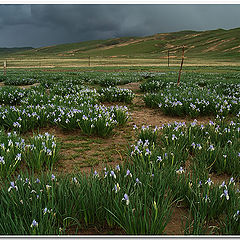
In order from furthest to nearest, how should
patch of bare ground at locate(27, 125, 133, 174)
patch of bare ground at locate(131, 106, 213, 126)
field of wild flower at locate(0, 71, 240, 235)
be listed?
1. patch of bare ground at locate(131, 106, 213, 126)
2. patch of bare ground at locate(27, 125, 133, 174)
3. field of wild flower at locate(0, 71, 240, 235)

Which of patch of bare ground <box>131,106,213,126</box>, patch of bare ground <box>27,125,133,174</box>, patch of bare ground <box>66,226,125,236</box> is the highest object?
patch of bare ground <box>131,106,213,126</box>

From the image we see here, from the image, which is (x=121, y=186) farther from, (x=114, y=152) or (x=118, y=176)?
(x=114, y=152)

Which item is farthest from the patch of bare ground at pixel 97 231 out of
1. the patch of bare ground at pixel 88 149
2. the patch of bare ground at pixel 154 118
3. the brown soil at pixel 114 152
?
the patch of bare ground at pixel 154 118

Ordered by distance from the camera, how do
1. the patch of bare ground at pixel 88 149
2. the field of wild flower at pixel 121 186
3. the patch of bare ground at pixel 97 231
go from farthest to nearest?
the patch of bare ground at pixel 88 149 < the patch of bare ground at pixel 97 231 < the field of wild flower at pixel 121 186

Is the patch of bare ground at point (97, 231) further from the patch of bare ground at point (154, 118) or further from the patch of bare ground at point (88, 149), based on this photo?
the patch of bare ground at point (154, 118)

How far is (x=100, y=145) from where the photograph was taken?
4.57 m

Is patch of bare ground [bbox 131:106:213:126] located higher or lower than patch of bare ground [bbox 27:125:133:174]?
higher

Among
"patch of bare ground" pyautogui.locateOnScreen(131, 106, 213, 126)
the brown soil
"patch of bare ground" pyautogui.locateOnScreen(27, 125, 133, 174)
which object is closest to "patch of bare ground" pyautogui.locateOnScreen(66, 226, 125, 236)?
the brown soil

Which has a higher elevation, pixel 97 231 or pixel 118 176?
pixel 118 176

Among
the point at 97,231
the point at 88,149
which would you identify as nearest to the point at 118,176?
the point at 97,231

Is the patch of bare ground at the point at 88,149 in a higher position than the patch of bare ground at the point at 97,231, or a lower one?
higher

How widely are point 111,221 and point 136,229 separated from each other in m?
0.30

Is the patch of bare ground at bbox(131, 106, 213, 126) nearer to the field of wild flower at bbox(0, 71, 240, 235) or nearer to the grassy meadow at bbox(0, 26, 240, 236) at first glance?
the grassy meadow at bbox(0, 26, 240, 236)

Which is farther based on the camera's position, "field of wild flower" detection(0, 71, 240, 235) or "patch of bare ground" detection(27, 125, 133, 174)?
"patch of bare ground" detection(27, 125, 133, 174)
